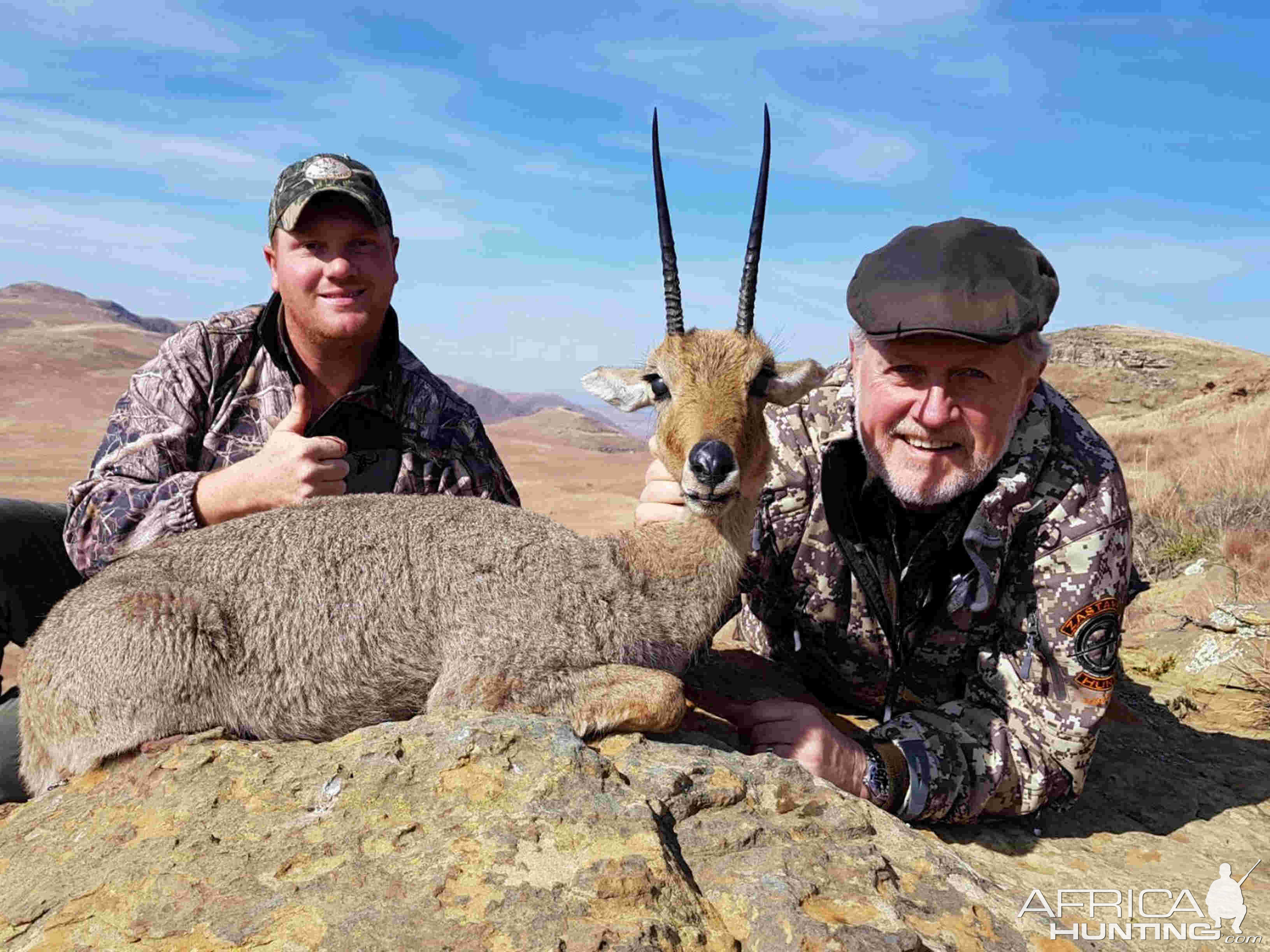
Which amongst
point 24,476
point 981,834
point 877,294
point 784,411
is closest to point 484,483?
point 784,411

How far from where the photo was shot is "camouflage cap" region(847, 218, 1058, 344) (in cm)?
502

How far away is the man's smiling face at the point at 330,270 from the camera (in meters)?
6.39

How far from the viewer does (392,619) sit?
4.77 m

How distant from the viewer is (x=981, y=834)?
17.7ft

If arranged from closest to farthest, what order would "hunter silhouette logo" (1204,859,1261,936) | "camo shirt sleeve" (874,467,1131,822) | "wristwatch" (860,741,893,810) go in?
1. "hunter silhouette logo" (1204,859,1261,936)
2. "wristwatch" (860,741,893,810)
3. "camo shirt sleeve" (874,467,1131,822)

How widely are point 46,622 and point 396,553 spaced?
1.81 metres

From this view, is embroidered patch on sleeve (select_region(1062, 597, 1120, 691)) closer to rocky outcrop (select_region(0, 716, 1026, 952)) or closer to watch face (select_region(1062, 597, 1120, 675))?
watch face (select_region(1062, 597, 1120, 675))

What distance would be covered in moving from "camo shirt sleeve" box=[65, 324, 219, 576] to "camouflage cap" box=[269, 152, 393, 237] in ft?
3.80

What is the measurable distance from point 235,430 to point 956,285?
4.95 metres

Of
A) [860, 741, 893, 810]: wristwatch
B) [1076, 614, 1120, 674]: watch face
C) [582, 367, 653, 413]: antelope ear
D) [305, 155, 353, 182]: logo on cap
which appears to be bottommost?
[860, 741, 893, 810]: wristwatch

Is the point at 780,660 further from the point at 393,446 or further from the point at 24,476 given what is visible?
the point at 24,476

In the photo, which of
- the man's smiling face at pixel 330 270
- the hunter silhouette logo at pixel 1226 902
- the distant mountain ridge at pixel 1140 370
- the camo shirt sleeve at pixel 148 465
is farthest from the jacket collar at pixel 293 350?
the distant mountain ridge at pixel 1140 370

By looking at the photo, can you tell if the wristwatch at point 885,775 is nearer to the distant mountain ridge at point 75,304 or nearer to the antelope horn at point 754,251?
the antelope horn at point 754,251

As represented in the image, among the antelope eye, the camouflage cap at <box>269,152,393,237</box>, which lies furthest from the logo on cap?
the antelope eye
